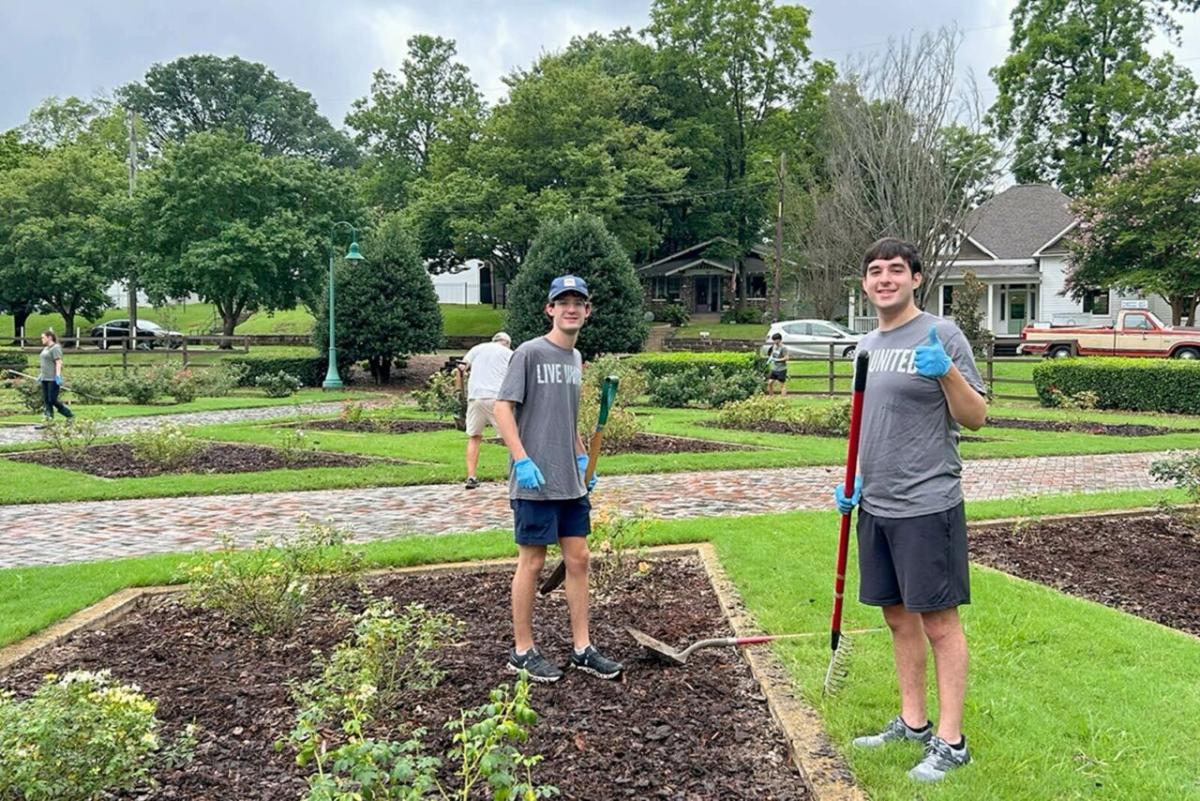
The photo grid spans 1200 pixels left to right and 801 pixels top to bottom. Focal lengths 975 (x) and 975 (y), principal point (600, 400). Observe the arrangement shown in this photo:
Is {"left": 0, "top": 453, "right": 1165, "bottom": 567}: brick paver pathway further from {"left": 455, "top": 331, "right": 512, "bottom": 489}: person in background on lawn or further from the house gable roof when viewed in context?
the house gable roof

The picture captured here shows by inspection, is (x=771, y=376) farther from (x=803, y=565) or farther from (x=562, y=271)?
(x=803, y=565)

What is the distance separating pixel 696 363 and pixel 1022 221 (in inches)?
1124

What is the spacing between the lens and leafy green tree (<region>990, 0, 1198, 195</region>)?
4650 cm

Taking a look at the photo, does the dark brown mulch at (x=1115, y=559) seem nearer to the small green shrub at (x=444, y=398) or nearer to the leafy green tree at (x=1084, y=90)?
the small green shrub at (x=444, y=398)

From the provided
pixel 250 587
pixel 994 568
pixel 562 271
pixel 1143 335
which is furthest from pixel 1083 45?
pixel 250 587

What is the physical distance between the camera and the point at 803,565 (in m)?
6.38

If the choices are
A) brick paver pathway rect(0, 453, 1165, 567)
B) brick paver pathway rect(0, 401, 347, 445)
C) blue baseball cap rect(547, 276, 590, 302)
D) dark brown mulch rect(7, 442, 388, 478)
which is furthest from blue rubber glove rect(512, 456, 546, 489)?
brick paver pathway rect(0, 401, 347, 445)

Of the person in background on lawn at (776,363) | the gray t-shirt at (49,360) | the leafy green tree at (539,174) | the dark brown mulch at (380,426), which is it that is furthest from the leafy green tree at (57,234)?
the person in background on lawn at (776,363)

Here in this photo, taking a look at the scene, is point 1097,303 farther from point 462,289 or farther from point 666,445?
point 462,289

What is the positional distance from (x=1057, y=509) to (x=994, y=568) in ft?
7.42

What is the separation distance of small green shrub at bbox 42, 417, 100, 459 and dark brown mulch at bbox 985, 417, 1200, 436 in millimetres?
13472

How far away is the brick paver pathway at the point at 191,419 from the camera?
1570 centimetres

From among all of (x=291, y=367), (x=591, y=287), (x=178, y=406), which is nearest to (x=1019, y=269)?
(x=591, y=287)

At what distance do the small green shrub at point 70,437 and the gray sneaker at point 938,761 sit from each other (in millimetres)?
12148
